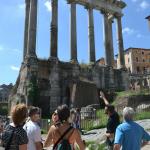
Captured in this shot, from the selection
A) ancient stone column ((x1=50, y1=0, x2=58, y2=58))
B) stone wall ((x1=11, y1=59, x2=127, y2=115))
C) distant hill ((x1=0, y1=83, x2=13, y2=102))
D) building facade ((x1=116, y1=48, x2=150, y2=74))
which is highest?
building facade ((x1=116, y1=48, x2=150, y2=74))

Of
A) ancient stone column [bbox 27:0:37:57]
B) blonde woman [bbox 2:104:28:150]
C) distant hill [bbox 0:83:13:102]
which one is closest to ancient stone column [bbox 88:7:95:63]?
ancient stone column [bbox 27:0:37:57]

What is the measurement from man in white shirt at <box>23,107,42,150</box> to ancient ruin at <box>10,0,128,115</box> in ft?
63.1

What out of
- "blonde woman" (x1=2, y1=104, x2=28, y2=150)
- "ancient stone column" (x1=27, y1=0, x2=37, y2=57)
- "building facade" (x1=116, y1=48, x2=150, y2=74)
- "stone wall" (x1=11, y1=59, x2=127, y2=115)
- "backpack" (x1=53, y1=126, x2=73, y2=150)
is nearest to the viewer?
"blonde woman" (x1=2, y1=104, x2=28, y2=150)

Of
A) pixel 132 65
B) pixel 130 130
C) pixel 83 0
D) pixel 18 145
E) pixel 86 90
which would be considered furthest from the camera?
pixel 132 65

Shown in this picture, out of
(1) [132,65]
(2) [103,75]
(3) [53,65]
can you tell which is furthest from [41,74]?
(1) [132,65]

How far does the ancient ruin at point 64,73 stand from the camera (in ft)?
92.4

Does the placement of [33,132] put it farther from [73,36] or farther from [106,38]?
[106,38]

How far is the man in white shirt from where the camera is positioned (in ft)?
19.4

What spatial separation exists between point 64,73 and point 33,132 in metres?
26.1

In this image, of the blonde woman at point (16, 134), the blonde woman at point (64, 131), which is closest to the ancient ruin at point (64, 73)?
the blonde woman at point (64, 131)

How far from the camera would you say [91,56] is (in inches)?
1382

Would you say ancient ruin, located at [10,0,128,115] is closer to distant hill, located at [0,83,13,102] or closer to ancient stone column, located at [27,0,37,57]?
ancient stone column, located at [27,0,37,57]

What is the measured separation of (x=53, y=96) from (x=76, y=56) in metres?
5.47

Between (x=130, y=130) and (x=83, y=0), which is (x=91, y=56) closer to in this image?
(x=83, y=0)
